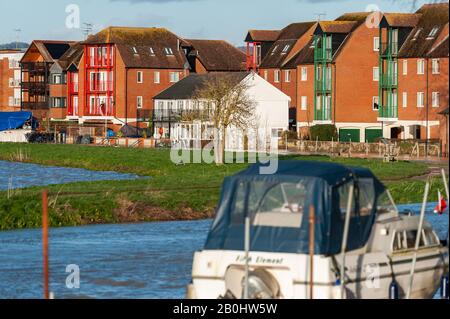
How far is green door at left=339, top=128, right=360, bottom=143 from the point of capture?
349ft

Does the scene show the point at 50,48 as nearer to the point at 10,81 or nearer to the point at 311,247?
the point at 10,81

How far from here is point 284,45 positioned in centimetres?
12838

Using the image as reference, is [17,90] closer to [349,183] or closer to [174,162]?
[174,162]

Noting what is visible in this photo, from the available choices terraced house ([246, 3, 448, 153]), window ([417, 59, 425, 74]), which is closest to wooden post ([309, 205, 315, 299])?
terraced house ([246, 3, 448, 153])

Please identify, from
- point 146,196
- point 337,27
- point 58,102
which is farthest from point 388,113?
point 58,102

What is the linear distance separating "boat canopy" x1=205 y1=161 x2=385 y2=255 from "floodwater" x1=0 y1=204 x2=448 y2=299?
6.75 metres

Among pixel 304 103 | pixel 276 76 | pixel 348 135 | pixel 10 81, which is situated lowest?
pixel 348 135

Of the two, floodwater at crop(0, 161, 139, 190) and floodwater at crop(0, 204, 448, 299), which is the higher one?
floodwater at crop(0, 161, 139, 190)

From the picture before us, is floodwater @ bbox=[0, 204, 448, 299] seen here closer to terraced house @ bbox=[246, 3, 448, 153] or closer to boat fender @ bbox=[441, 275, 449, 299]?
boat fender @ bbox=[441, 275, 449, 299]

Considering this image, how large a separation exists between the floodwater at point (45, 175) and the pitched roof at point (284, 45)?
134ft

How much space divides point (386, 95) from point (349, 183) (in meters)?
80.2

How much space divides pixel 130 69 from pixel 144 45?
13.3ft

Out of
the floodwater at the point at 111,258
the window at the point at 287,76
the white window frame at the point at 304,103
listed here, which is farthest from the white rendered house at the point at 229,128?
the floodwater at the point at 111,258
